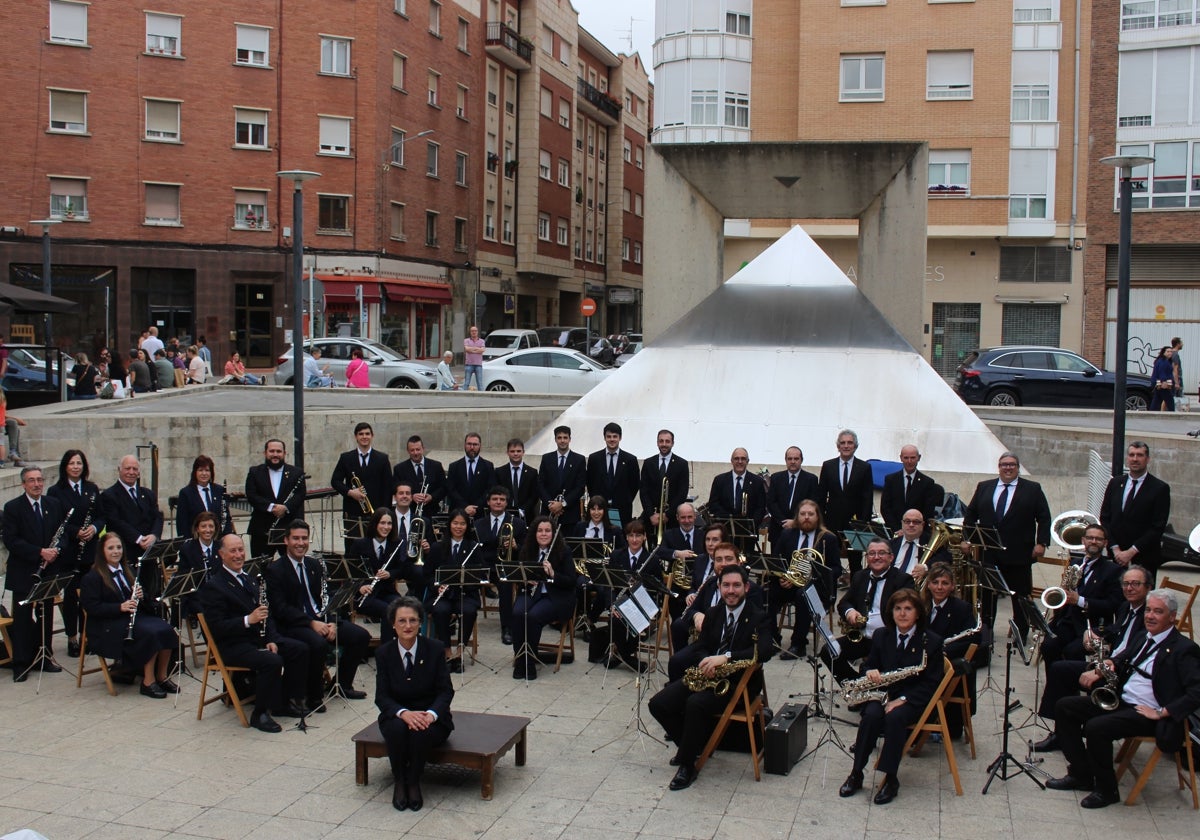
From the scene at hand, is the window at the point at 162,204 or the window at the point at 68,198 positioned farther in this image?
the window at the point at 162,204

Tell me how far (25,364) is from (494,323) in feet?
99.7

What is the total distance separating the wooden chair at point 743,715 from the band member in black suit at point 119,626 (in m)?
4.19

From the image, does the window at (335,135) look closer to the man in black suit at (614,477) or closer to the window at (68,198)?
the window at (68,198)

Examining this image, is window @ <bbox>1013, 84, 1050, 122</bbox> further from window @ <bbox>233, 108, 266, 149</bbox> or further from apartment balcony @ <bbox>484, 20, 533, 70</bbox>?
window @ <bbox>233, 108, 266, 149</bbox>

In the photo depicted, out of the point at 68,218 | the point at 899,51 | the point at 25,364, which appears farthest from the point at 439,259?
the point at 25,364

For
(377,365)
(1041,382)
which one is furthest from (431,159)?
(1041,382)

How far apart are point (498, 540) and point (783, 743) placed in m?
3.87

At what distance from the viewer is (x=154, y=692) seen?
8766 mm

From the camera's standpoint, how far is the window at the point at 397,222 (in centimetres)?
4347

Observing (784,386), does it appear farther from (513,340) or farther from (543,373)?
(513,340)

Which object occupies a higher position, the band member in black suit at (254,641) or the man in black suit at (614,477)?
the man in black suit at (614,477)

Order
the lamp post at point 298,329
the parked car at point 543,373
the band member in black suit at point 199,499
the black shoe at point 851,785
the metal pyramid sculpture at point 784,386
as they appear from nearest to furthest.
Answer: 1. the black shoe at point 851,785
2. the band member in black suit at point 199,499
3. the lamp post at point 298,329
4. the metal pyramid sculpture at point 784,386
5. the parked car at point 543,373

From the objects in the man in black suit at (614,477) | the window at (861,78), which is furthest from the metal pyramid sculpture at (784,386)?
the window at (861,78)

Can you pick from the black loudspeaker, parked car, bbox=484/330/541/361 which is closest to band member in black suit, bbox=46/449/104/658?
the black loudspeaker
